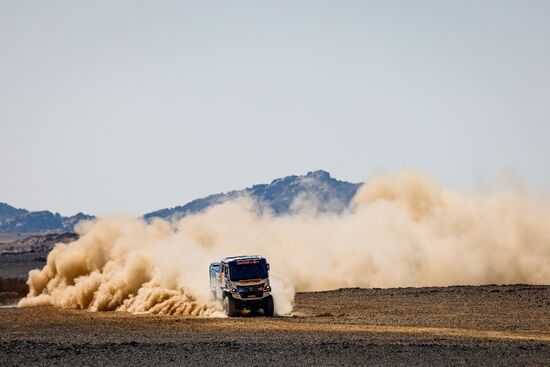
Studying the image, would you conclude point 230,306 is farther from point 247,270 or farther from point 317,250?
point 317,250

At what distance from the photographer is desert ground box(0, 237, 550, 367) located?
3284cm

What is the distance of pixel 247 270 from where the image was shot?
167ft

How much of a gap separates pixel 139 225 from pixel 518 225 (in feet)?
116

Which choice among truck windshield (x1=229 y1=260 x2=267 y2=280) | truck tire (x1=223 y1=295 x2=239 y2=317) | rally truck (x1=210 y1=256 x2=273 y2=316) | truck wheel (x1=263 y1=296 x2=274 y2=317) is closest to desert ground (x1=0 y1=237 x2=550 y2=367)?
truck tire (x1=223 y1=295 x2=239 y2=317)

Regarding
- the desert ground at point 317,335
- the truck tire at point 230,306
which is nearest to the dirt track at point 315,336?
the desert ground at point 317,335

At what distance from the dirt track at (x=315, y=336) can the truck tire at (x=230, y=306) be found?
3.61ft

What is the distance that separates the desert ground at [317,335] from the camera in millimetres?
32844

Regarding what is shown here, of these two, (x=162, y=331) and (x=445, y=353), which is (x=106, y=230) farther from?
(x=445, y=353)

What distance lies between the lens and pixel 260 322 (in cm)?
4803

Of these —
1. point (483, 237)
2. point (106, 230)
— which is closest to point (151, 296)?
point (106, 230)

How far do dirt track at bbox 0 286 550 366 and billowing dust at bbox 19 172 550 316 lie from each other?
15.0 feet

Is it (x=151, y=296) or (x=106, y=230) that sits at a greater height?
(x=106, y=230)

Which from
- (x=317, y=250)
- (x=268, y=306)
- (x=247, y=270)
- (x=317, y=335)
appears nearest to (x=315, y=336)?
(x=317, y=335)

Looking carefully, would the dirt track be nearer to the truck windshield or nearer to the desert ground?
the desert ground
